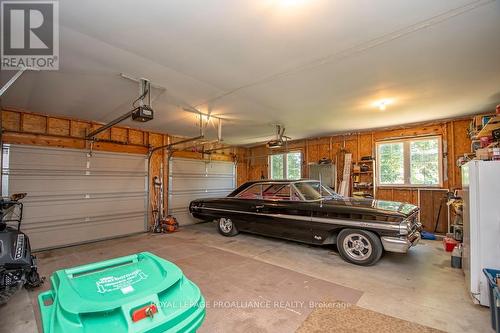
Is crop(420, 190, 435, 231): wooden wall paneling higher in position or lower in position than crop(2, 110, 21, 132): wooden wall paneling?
lower

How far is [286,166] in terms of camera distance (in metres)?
8.55

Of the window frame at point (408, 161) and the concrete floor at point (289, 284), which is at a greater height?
the window frame at point (408, 161)

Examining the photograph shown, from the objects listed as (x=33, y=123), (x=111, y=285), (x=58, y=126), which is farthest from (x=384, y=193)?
(x=33, y=123)

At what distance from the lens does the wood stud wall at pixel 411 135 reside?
5406mm

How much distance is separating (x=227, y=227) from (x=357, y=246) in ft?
9.87

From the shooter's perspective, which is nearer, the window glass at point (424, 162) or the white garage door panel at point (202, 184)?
the window glass at point (424, 162)

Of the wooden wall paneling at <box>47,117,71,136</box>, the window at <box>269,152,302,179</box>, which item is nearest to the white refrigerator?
the window at <box>269,152,302,179</box>

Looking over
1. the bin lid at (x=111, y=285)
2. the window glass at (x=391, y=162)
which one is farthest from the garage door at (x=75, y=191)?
the window glass at (x=391, y=162)

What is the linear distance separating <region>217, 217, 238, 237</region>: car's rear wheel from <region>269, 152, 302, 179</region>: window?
3.44 meters

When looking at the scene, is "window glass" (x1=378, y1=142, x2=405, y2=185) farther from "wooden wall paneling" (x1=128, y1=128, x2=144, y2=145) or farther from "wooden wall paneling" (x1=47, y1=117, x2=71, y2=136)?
"wooden wall paneling" (x1=47, y1=117, x2=71, y2=136)

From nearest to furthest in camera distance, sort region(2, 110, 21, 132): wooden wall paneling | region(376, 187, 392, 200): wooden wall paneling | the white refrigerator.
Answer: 1. the white refrigerator
2. region(2, 110, 21, 132): wooden wall paneling
3. region(376, 187, 392, 200): wooden wall paneling

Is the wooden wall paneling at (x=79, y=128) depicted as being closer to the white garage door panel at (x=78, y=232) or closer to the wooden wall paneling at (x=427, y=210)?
the white garage door panel at (x=78, y=232)

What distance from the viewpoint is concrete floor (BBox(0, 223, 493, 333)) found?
91.1 inches

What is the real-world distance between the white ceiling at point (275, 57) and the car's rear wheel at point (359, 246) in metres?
2.29
